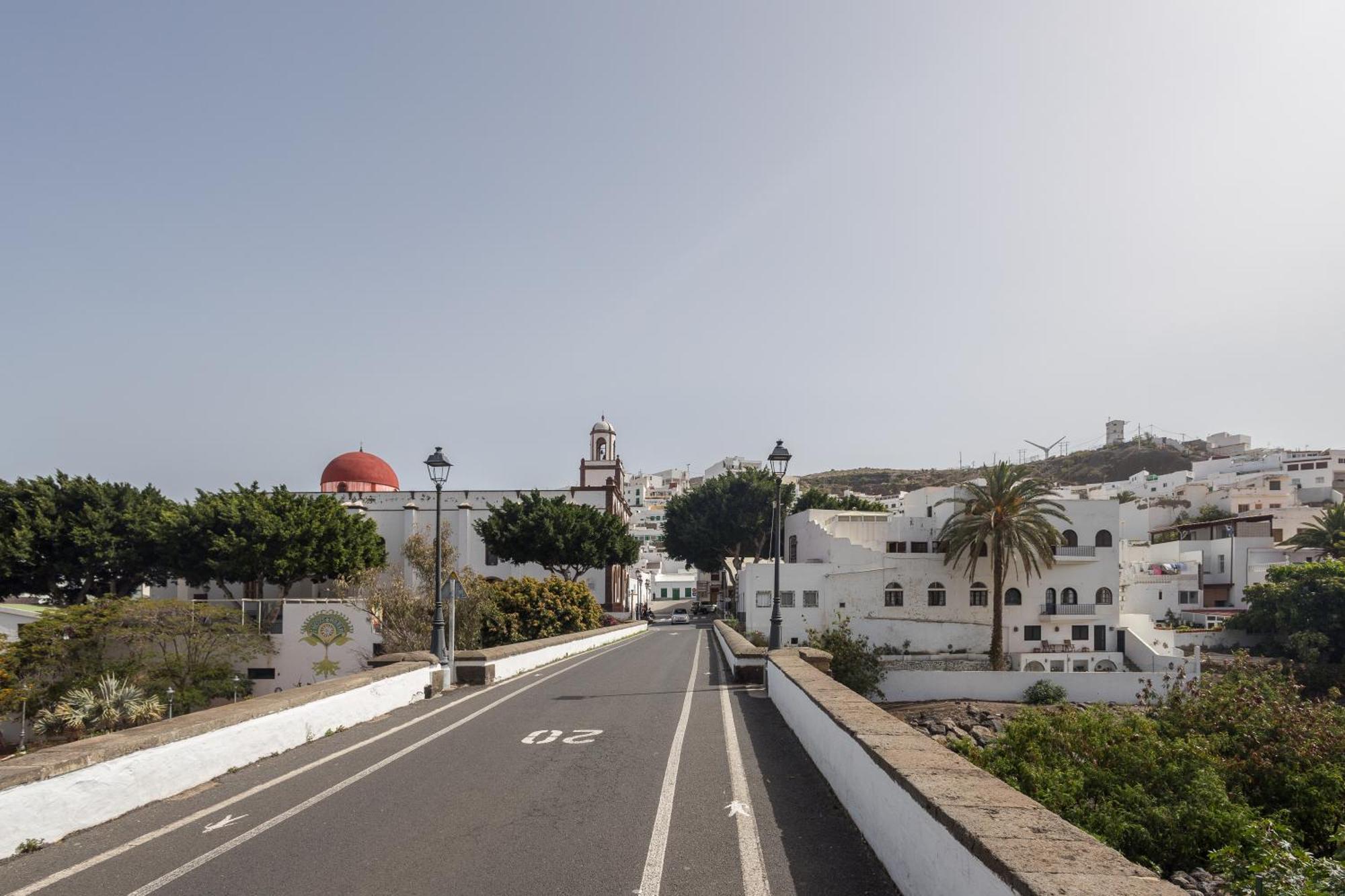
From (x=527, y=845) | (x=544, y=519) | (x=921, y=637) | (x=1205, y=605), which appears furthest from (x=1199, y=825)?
(x=1205, y=605)

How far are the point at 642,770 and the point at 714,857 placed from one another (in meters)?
2.99

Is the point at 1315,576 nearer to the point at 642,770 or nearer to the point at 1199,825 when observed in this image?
the point at 1199,825

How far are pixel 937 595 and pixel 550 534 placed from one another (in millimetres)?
25647

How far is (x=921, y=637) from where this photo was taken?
52.2 metres

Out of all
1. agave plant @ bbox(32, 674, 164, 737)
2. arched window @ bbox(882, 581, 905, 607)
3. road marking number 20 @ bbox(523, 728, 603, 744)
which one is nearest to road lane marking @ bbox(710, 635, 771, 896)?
road marking number 20 @ bbox(523, 728, 603, 744)

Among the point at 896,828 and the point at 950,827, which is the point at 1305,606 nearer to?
the point at 896,828

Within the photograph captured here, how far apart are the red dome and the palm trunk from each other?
153 ft

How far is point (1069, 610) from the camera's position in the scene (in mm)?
54219

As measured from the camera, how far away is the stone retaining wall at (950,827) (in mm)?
3645

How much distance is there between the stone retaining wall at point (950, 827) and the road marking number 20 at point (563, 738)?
3742 millimetres

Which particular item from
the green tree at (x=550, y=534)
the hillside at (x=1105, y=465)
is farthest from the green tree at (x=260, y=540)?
the hillside at (x=1105, y=465)

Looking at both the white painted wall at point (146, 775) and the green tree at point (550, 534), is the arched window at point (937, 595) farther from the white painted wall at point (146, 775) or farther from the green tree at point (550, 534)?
the white painted wall at point (146, 775)

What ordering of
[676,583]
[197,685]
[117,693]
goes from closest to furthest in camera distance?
[117,693], [197,685], [676,583]

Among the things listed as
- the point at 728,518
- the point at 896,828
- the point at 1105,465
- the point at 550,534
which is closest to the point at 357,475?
the point at 550,534
